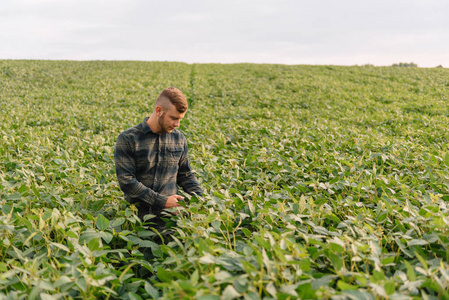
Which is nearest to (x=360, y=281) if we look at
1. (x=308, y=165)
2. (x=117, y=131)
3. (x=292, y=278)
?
(x=292, y=278)

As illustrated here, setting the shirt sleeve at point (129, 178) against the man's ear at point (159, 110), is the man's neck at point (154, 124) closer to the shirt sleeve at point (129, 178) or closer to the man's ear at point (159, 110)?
the man's ear at point (159, 110)

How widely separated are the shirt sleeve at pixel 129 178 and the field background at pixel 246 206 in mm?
255

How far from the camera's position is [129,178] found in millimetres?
3117

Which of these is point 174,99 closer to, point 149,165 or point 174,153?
point 174,153

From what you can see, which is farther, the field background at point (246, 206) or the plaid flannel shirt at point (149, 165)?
the plaid flannel shirt at point (149, 165)

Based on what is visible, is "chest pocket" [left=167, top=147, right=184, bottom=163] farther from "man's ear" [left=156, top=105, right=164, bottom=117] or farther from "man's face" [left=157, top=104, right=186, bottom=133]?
"man's ear" [left=156, top=105, right=164, bottom=117]

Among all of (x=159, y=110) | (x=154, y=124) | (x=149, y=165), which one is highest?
(x=159, y=110)

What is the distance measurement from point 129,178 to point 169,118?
767 mm

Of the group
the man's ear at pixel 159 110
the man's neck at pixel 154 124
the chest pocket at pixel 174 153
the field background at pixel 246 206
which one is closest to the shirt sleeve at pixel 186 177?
the chest pocket at pixel 174 153

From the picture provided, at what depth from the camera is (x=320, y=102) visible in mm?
15703

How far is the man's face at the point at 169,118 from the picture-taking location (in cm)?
311

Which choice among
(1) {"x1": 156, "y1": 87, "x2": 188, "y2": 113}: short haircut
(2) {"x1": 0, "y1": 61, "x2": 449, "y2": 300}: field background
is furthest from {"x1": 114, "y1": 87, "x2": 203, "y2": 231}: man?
(2) {"x1": 0, "y1": 61, "x2": 449, "y2": 300}: field background

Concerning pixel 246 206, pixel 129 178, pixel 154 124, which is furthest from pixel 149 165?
pixel 246 206

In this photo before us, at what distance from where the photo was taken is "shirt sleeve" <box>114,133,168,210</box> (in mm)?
3102
